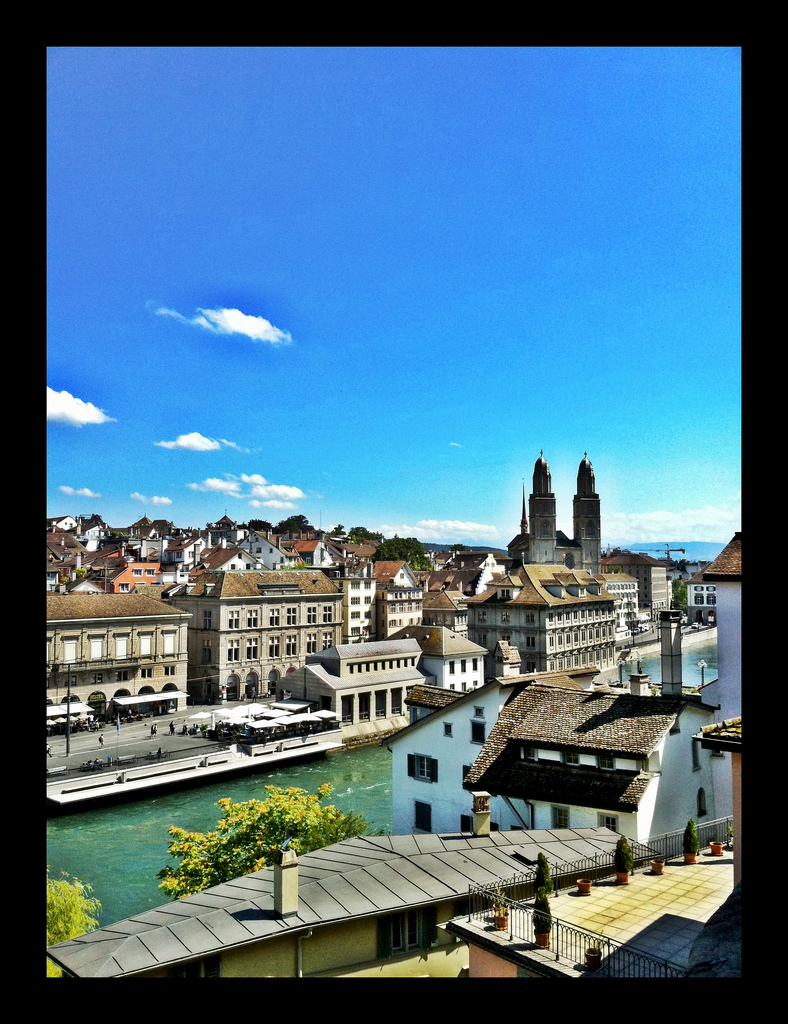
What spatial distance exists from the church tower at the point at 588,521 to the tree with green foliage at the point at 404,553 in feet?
47.6

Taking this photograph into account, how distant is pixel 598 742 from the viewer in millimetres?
9586

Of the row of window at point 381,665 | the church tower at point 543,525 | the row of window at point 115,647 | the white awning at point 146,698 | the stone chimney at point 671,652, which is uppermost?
the church tower at point 543,525

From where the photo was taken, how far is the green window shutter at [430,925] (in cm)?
616

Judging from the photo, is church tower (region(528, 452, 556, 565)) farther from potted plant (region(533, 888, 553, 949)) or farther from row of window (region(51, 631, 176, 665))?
potted plant (region(533, 888, 553, 949))

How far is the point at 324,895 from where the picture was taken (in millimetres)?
6141

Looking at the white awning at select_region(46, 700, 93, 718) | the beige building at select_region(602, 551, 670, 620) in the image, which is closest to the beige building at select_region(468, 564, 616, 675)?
the white awning at select_region(46, 700, 93, 718)

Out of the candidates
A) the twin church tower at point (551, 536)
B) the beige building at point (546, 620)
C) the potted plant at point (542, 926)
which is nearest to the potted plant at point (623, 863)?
the potted plant at point (542, 926)

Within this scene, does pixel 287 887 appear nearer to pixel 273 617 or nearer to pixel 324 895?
pixel 324 895

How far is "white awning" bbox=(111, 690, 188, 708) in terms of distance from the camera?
79.5ft

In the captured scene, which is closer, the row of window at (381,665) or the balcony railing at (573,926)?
the balcony railing at (573,926)

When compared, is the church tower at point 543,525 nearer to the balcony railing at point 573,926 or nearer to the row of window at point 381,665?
the row of window at point 381,665

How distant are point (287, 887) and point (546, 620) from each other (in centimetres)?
2992

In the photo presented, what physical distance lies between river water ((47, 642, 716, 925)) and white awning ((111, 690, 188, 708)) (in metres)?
5.56

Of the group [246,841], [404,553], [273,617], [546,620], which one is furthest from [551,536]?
[246,841]
